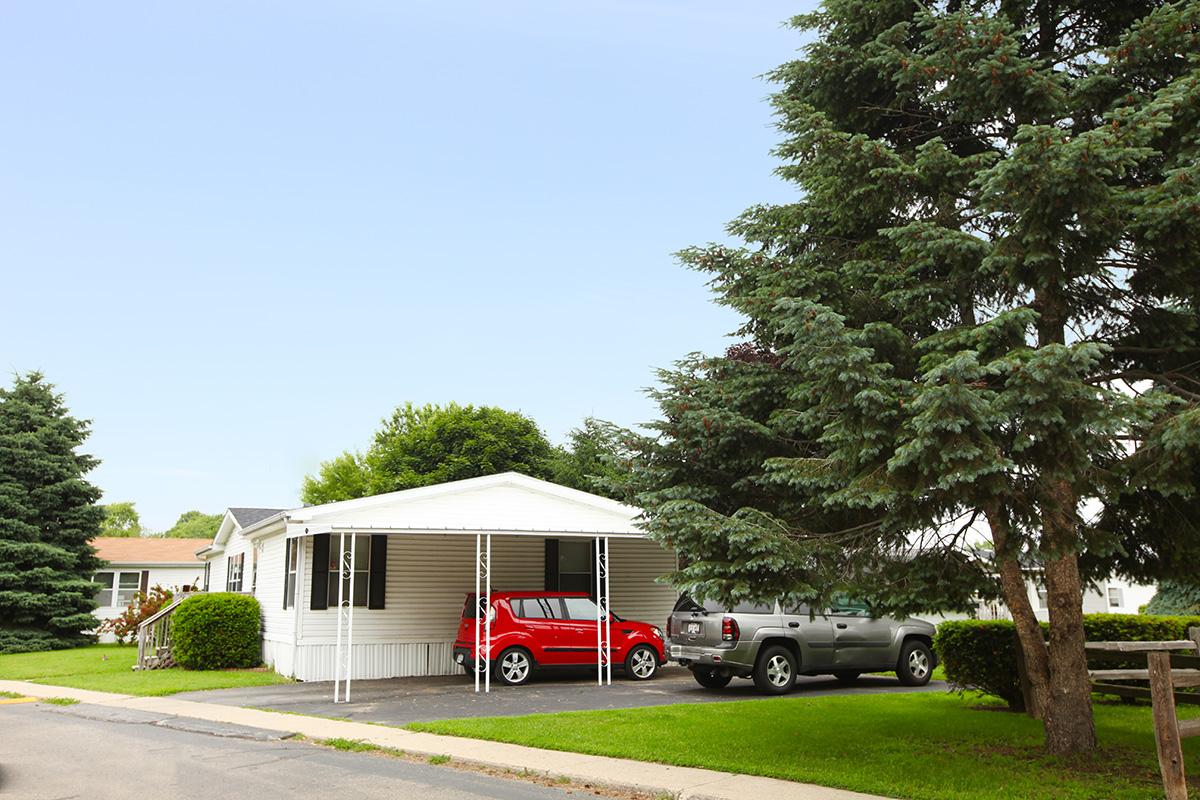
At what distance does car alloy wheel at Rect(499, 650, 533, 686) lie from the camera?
16078 mm

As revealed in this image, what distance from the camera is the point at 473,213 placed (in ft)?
82.8

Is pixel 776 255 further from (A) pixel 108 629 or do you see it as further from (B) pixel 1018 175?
(A) pixel 108 629

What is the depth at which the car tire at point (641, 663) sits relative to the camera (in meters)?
17.2

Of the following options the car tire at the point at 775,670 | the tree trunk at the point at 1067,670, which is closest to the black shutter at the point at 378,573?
the car tire at the point at 775,670

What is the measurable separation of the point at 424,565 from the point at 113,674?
745 centimetres

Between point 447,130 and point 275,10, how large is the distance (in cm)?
588

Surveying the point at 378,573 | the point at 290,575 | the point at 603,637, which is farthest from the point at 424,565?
the point at 603,637

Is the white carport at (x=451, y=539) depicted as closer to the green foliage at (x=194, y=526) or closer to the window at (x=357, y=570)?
the window at (x=357, y=570)

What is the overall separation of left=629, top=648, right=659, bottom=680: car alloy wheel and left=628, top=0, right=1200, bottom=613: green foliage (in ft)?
28.3

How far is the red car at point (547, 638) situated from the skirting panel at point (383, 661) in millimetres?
1762

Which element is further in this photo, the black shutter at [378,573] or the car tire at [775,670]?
the black shutter at [378,573]

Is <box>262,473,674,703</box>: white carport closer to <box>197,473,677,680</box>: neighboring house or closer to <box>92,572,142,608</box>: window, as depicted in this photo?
<box>197,473,677,680</box>: neighboring house

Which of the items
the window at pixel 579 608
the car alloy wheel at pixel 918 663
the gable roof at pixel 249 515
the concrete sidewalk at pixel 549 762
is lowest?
the concrete sidewalk at pixel 549 762

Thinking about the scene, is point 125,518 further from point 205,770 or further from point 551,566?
point 205,770
